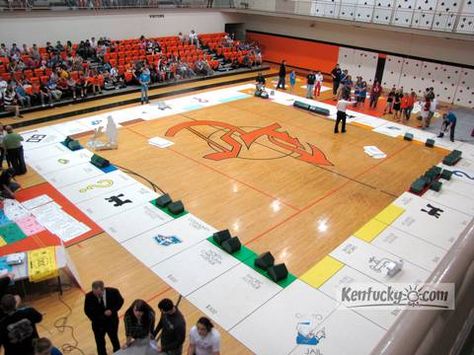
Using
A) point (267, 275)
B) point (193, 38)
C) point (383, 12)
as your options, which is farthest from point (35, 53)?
point (383, 12)

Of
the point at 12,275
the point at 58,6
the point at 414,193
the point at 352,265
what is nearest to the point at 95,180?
the point at 12,275

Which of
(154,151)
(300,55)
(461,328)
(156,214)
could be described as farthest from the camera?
(300,55)

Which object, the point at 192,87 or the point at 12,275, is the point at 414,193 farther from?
the point at 192,87

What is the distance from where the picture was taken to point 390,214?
10.4 m

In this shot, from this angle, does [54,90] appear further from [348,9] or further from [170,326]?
[348,9]

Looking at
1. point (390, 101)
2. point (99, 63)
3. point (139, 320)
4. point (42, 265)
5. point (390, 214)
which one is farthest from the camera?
point (99, 63)

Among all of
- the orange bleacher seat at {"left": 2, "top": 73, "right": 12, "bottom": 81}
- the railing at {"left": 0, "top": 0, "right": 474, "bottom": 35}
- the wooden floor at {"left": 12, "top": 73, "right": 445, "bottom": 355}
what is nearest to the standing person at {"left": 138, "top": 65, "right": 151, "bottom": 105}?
the wooden floor at {"left": 12, "top": 73, "right": 445, "bottom": 355}

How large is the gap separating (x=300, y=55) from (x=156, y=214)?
64.8 feet

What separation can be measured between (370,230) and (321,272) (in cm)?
223

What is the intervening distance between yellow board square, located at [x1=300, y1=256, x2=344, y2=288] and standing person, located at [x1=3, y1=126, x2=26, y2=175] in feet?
28.5

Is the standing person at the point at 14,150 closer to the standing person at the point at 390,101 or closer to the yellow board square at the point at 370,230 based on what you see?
the yellow board square at the point at 370,230

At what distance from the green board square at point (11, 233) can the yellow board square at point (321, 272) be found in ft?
20.9

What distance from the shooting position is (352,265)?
27.8 ft

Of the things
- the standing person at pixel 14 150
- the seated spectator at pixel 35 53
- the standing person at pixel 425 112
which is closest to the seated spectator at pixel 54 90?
the seated spectator at pixel 35 53
